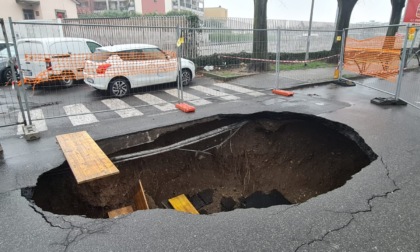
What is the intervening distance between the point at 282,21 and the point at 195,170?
1285cm

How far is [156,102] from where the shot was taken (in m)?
8.46

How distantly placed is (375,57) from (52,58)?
9.62m

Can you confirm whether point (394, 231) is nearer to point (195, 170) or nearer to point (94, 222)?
point (94, 222)

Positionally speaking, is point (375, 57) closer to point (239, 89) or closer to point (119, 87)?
point (239, 89)

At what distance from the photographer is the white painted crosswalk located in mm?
6848

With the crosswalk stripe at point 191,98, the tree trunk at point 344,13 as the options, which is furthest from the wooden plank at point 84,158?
the tree trunk at point 344,13

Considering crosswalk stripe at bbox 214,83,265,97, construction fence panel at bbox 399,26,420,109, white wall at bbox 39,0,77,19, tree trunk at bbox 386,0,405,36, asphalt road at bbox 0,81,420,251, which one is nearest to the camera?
asphalt road at bbox 0,81,420,251

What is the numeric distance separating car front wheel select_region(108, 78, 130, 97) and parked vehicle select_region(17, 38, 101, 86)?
99 cm

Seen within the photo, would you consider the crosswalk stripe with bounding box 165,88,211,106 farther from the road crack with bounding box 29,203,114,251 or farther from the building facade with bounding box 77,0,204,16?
the building facade with bounding box 77,0,204,16

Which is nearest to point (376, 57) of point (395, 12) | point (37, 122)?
point (37, 122)

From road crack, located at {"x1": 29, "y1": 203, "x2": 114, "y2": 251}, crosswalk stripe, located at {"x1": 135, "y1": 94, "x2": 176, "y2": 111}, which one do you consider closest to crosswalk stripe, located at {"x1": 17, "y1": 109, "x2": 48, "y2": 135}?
crosswalk stripe, located at {"x1": 135, "y1": 94, "x2": 176, "y2": 111}

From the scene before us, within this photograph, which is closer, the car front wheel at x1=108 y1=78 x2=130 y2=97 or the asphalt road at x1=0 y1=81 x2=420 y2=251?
the asphalt road at x1=0 y1=81 x2=420 y2=251

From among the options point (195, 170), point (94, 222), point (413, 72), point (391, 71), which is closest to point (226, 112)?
point (195, 170)

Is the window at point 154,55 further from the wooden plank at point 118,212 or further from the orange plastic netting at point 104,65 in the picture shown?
the wooden plank at point 118,212
